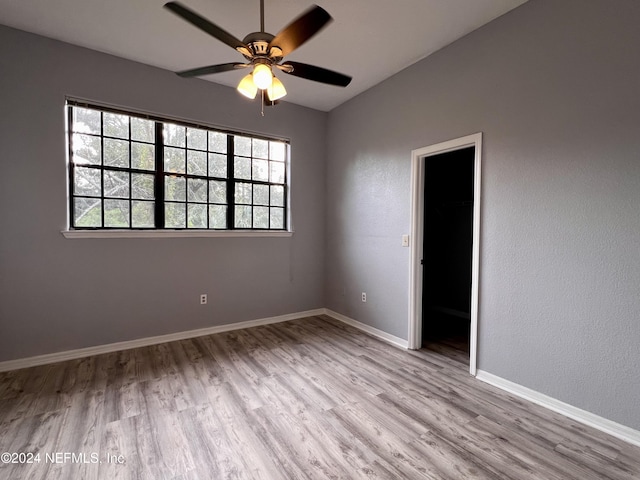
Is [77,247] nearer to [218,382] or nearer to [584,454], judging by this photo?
[218,382]

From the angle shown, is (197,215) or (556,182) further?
(197,215)

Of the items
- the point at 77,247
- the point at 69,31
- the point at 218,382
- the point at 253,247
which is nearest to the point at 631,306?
the point at 218,382

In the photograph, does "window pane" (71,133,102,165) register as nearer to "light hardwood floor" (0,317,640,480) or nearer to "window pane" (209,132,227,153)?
"window pane" (209,132,227,153)

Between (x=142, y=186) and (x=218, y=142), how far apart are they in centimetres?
102

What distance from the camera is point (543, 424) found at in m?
1.97

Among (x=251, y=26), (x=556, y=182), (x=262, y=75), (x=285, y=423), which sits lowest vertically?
(x=285, y=423)

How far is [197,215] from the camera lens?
11.7 feet

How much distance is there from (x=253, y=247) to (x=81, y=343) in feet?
6.56

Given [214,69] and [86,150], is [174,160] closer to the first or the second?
[86,150]

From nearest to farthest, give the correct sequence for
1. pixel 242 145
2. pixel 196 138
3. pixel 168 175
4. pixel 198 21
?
pixel 198 21, pixel 168 175, pixel 196 138, pixel 242 145

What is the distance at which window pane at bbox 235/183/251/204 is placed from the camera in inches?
151

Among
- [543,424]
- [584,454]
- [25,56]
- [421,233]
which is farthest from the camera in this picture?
[421,233]

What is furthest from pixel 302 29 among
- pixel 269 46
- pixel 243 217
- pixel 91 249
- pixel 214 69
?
pixel 91 249

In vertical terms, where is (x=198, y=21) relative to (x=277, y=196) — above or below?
above
